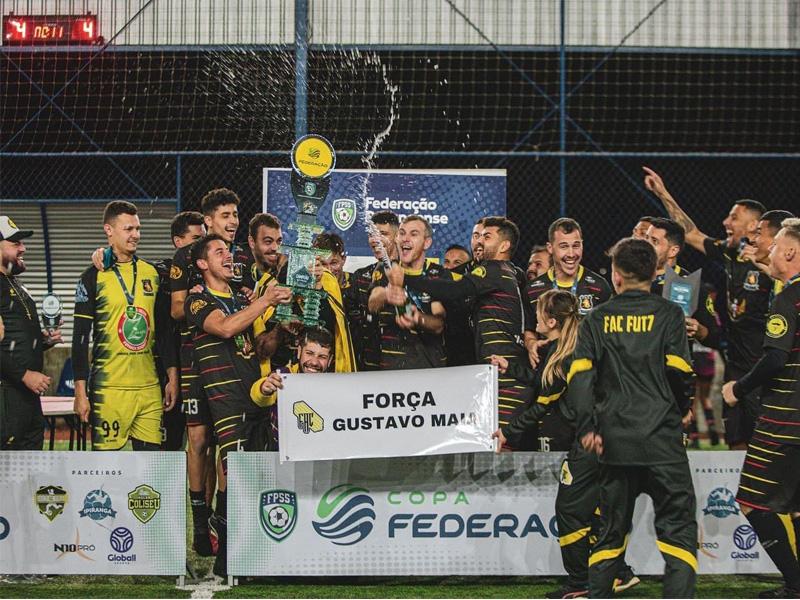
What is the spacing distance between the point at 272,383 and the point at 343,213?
323 cm

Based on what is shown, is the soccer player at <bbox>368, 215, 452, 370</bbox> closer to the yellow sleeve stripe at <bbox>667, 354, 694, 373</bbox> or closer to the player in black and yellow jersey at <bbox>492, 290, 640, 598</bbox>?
the player in black and yellow jersey at <bbox>492, 290, 640, 598</bbox>

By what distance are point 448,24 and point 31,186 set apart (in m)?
6.10

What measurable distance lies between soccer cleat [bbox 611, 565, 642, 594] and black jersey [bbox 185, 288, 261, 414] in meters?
2.29

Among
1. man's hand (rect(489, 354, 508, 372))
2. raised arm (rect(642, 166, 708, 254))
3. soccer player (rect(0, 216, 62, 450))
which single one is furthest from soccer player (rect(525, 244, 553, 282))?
soccer player (rect(0, 216, 62, 450))

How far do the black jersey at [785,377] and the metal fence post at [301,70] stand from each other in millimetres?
5272

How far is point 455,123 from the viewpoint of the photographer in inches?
550

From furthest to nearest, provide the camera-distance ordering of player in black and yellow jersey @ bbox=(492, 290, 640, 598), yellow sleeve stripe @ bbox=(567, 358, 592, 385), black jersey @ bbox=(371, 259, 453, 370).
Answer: black jersey @ bbox=(371, 259, 453, 370)
player in black and yellow jersey @ bbox=(492, 290, 640, 598)
yellow sleeve stripe @ bbox=(567, 358, 592, 385)

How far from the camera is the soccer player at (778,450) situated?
5.38 meters

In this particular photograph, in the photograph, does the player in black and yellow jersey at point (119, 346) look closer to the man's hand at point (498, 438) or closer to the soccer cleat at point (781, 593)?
the man's hand at point (498, 438)

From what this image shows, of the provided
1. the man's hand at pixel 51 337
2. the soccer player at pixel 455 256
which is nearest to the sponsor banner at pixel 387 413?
the man's hand at pixel 51 337

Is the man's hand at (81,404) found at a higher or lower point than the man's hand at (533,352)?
lower

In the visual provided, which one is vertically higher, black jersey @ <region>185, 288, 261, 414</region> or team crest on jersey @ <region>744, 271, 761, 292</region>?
team crest on jersey @ <region>744, 271, 761, 292</region>

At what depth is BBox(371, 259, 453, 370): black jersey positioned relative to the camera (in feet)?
20.5

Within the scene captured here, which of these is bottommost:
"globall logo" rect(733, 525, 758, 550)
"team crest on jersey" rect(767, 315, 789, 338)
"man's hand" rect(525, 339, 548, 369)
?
"globall logo" rect(733, 525, 758, 550)
